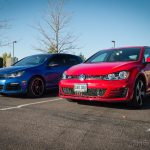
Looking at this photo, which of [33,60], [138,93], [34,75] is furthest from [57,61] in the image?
[138,93]

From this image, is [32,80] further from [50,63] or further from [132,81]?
[132,81]

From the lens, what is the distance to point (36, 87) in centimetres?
782

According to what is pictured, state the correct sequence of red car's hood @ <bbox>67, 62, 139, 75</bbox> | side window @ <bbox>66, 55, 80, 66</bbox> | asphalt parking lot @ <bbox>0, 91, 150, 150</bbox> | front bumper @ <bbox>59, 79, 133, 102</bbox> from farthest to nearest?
side window @ <bbox>66, 55, 80, 66</bbox>, red car's hood @ <bbox>67, 62, 139, 75</bbox>, front bumper @ <bbox>59, 79, 133, 102</bbox>, asphalt parking lot @ <bbox>0, 91, 150, 150</bbox>

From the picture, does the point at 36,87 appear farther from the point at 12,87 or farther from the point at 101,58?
the point at 101,58

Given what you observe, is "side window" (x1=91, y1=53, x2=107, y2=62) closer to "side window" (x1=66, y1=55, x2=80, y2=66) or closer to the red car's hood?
the red car's hood

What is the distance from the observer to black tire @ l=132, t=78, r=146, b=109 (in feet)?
18.5

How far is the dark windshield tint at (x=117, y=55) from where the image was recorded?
253 inches

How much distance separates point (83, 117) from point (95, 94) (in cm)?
93

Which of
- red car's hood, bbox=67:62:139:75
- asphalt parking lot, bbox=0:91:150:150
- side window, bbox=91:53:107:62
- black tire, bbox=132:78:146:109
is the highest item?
side window, bbox=91:53:107:62

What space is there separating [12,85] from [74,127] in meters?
3.80

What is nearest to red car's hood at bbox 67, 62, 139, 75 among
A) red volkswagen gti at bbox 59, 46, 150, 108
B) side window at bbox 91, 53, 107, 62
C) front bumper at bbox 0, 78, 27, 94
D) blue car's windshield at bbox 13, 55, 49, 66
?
red volkswagen gti at bbox 59, 46, 150, 108

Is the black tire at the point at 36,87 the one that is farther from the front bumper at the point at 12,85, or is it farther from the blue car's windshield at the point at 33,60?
the blue car's windshield at the point at 33,60

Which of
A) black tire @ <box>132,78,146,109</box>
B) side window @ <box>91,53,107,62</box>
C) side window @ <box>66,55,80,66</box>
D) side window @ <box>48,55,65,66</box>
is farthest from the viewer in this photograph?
side window @ <box>66,55,80,66</box>

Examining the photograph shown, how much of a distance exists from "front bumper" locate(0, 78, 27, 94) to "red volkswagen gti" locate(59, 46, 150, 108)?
5.61 feet
